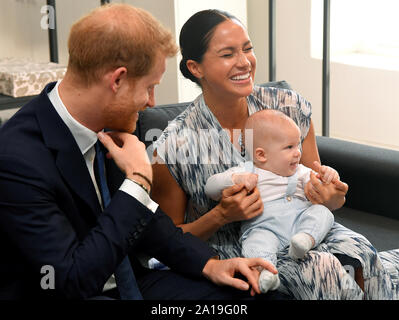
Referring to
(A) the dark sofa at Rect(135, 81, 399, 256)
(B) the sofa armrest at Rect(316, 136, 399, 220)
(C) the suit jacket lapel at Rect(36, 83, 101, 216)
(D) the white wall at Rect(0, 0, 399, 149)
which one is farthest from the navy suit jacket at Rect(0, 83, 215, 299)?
(D) the white wall at Rect(0, 0, 399, 149)

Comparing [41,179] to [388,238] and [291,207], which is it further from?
[388,238]

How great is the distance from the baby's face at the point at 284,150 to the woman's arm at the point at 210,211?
0.30 feet

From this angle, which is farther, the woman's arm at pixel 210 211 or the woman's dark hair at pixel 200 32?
the woman's dark hair at pixel 200 32

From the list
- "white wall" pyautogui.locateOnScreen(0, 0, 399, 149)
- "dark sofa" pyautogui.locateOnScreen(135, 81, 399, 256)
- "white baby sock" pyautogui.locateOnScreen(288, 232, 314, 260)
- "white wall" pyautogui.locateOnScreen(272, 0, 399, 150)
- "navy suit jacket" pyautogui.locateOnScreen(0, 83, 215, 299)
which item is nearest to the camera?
"navy suit jacket" pyautogui.locateOnScreen(0, 83, 215, 299)

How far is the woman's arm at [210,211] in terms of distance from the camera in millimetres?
1678

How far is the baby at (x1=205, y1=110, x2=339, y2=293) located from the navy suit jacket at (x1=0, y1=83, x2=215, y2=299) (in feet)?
1.33

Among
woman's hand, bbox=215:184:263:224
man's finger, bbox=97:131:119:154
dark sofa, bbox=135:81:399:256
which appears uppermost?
man's finger, bbox=97:131:119:154

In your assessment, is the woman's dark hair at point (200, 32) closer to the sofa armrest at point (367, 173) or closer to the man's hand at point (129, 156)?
the man's hand at point (129, 156)

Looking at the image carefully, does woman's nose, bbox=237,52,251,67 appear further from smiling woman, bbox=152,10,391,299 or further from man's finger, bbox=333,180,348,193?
man's finger, bbox=333,180,348,193

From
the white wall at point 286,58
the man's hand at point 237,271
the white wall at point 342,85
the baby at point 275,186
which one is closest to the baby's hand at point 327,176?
the baby at point 275,186

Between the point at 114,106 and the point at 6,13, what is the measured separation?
2112 millimetres

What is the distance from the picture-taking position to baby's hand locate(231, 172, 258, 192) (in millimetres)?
1690

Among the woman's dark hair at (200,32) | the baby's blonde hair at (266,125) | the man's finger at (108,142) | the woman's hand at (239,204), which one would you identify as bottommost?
the woman's hand at (239,204)
